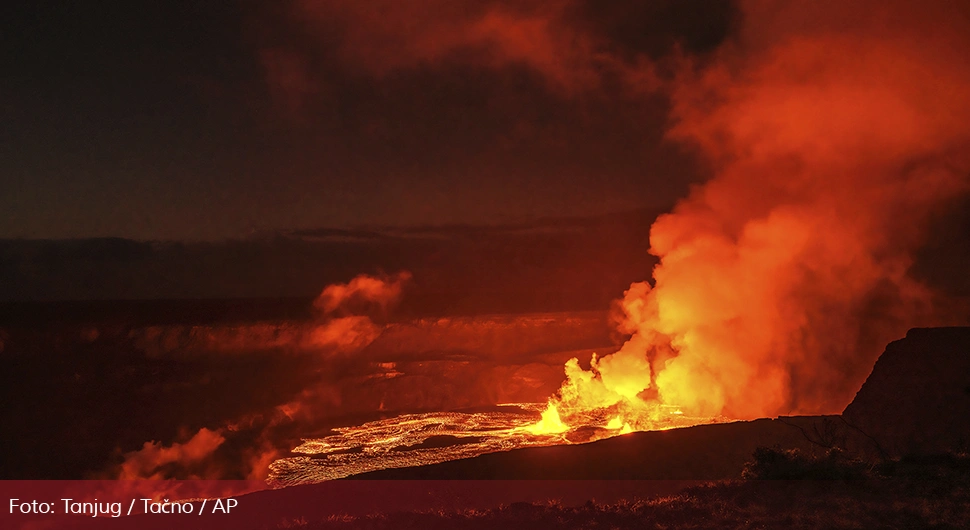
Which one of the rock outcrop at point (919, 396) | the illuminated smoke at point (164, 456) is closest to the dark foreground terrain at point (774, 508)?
the rock outcrop at point (919, 396)

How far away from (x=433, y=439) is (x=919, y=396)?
18.7 metres

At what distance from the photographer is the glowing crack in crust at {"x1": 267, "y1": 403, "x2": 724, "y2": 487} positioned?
24062 millimetres

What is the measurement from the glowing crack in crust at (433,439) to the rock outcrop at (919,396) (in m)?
8.52

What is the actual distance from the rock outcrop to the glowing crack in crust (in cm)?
852

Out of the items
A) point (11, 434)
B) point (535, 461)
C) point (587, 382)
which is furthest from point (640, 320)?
point (11, 434)

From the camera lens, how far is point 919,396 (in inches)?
643

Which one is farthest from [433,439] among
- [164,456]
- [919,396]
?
[919,396]

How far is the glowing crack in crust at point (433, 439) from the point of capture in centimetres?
2406

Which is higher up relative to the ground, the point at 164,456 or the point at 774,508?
the point at 164,456

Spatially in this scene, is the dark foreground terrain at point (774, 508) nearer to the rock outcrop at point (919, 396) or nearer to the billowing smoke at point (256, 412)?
the rock outcrop at point (919, 396)

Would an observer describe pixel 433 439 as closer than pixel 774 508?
No

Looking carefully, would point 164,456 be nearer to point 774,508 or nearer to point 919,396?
point 774,508

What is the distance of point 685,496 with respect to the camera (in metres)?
11.5

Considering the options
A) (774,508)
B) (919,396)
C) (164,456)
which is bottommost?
(774,508)
